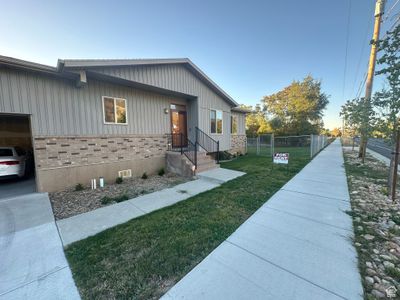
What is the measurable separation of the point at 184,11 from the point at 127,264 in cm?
1142

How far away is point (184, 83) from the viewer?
8.41 m

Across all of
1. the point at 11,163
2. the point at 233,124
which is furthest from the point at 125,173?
the point at 233,124

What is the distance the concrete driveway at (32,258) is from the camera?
1911mm

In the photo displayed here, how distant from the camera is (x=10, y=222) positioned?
3557mm

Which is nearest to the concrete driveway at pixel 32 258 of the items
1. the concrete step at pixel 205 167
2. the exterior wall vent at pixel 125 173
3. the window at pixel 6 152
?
the exterior wall vent at pixel 125 173

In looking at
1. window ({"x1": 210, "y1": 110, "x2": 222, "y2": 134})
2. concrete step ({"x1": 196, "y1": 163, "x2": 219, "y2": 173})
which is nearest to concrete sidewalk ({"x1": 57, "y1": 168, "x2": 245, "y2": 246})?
concrete step ({"x1": 196, "y1": 163, "x2": 219, "y2": 173})

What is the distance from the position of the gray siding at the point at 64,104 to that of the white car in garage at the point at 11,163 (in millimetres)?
2412

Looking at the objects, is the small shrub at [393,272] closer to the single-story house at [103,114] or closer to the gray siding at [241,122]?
the single-story house at [103,114]

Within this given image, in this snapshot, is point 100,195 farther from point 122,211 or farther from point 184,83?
point 184,83

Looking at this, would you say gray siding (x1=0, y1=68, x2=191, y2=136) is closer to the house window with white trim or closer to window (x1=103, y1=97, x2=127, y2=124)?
window (x1=103, y1=97, x2=127, y2=124)

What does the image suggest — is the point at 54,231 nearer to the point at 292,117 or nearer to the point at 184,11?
the point at 184,11

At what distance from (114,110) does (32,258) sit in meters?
5.41

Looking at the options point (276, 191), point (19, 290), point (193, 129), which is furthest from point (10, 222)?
point (193, 129)

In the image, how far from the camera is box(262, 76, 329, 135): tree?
2538cm
